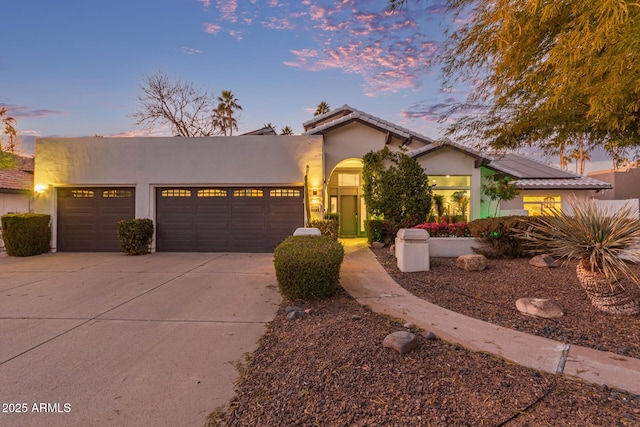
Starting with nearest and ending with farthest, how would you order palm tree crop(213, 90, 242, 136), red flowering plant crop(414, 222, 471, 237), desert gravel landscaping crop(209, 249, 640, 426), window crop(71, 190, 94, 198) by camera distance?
1. desert gravel landscaping crop(209, 249, 640, 426)
2. red flowering plant crop(414, 222, 471, 237)
3. window crop(71, 190, 94, 198)
4. palm tree crop(213, 90, 242, 136)

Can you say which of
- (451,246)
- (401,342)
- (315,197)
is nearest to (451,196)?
(451,246)

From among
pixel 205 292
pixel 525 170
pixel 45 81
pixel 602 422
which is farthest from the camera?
pixel 525 170

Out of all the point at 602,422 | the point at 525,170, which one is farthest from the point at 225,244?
the point at 525,170

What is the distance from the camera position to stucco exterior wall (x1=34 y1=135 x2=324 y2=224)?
11.1 metres

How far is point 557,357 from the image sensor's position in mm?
3113

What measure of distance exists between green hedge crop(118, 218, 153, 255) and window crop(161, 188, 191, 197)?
126 cm

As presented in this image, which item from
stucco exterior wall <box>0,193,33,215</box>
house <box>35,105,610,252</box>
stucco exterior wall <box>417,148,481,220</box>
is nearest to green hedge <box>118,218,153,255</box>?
house <box>35,105,610,252</box>

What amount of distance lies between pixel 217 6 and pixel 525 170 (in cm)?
1545

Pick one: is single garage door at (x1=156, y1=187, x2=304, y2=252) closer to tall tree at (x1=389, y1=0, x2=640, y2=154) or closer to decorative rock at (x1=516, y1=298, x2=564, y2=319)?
tall tree at (x1=389, y1=0, x2=640, y2=154)

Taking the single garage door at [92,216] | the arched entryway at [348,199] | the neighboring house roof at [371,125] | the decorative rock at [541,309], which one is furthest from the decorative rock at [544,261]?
the single garage door at [92,216]

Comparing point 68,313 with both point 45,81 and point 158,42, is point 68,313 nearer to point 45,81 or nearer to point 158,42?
point 158,42

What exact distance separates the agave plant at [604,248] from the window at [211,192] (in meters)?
9.73

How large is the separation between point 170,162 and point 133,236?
2.84m

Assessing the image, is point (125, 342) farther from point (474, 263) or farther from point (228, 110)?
point (228, 110)
